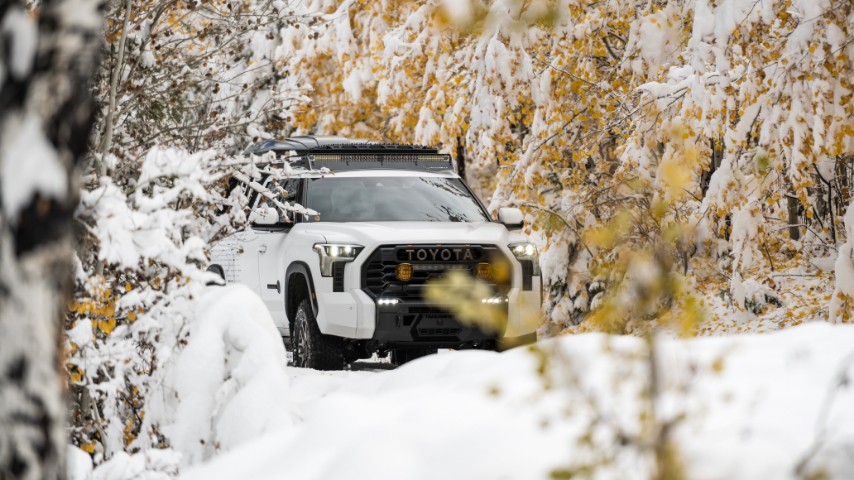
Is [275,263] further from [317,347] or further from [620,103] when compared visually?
[620,103]

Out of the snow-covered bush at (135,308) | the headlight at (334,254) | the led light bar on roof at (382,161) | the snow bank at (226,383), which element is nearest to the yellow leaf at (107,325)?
the snow-covered bush at (135,308)

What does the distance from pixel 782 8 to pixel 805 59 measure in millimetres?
1011

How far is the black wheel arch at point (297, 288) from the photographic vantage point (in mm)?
9789

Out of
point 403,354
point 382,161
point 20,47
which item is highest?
point 20,47

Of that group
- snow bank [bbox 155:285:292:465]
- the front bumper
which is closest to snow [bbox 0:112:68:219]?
snow bank [bbox 155:285:292:465]

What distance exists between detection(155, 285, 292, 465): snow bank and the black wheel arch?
3.56 metres

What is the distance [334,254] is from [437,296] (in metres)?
6.37

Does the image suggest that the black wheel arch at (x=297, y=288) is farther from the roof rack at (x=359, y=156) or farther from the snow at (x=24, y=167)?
the snow at (x=24, y=167)

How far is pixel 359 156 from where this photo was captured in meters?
11.0

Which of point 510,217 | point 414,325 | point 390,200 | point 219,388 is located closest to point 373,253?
point 414,325

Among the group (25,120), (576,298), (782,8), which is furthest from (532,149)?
(25,120)

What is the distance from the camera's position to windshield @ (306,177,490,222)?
10453mm

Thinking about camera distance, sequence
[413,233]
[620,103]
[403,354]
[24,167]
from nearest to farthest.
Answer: [24,167], [413,233], [403,354], [620,103]

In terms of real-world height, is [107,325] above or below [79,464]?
above
